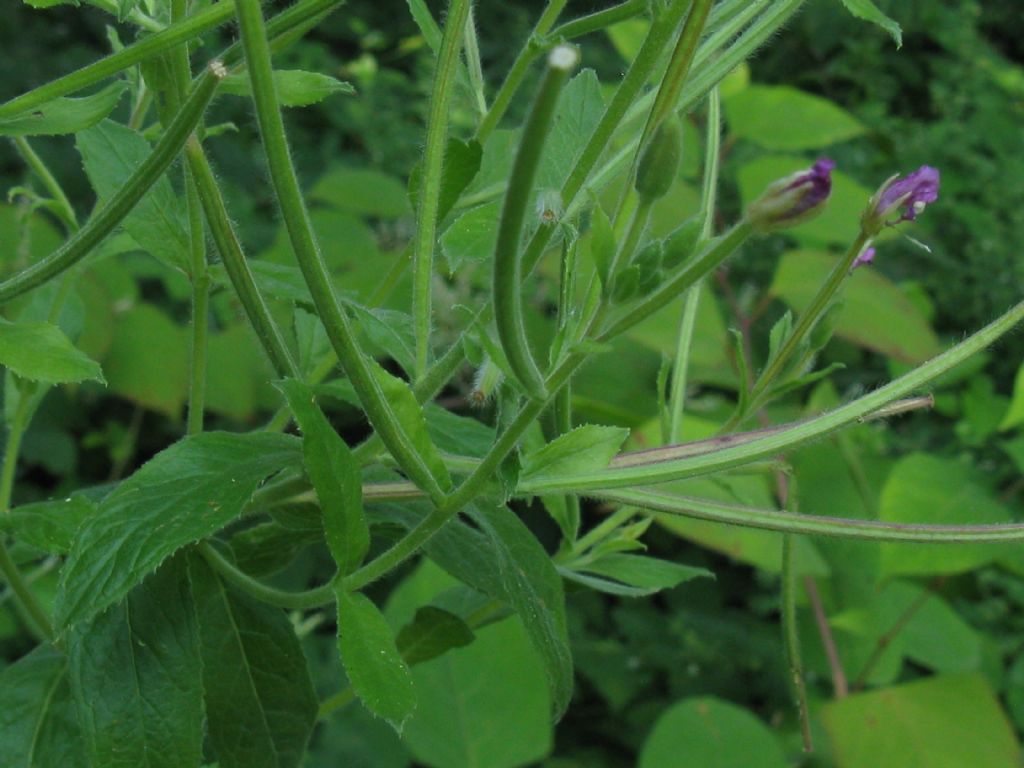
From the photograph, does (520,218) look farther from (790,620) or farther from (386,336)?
(790,620)

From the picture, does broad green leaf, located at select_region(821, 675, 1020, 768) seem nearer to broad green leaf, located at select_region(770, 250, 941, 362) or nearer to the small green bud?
broad green leaf, located at select_region(770, 250, 941, 362)

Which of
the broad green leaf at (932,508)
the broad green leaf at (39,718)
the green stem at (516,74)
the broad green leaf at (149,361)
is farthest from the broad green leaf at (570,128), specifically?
the broad green leaf at (149,361)

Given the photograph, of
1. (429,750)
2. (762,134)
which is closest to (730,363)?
(762,134)

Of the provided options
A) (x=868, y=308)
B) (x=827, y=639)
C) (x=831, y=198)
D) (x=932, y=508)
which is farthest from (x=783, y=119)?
(x=827, y=639)

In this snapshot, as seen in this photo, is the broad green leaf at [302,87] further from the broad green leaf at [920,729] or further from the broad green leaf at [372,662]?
the broad green leaf at [920,729]

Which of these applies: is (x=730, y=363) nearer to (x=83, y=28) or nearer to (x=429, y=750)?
(x=429, y=750)

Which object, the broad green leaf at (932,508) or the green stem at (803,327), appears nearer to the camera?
the green stem at (803,327)
